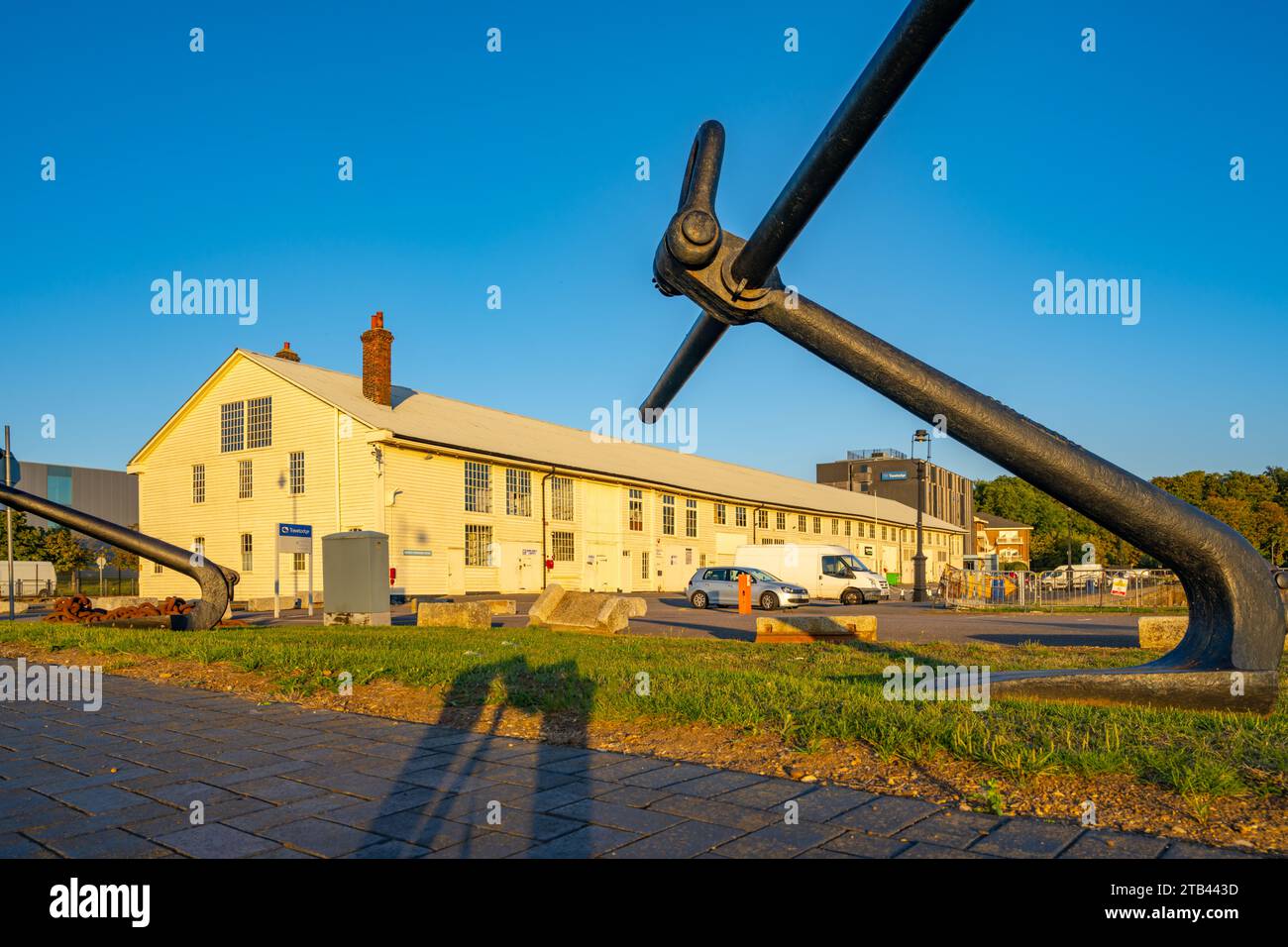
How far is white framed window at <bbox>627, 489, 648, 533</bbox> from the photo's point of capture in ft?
145

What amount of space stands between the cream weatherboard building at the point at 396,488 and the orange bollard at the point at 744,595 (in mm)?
11878

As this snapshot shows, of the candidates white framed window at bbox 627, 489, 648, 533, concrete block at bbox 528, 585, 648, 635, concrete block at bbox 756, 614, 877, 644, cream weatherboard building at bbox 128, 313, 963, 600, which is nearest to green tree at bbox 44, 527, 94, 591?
cream weatherboard building at bbox 128, 313, 963, 600

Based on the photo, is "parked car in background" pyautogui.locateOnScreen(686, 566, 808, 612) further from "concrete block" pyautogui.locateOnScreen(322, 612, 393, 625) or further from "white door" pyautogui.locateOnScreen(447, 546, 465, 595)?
"concrete block" pyautogui.locateOnScreen(322, 612, 393, 625)

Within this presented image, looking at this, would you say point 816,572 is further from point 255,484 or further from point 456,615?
point 255,484

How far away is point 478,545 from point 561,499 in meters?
5.49

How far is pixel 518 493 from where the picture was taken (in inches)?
1495

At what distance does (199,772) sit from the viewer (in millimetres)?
5457

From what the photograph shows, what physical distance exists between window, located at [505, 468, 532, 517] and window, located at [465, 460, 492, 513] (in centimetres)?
101

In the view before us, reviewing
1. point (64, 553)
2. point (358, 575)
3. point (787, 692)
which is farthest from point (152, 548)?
point (64, 553)
